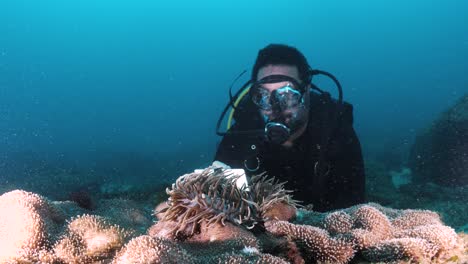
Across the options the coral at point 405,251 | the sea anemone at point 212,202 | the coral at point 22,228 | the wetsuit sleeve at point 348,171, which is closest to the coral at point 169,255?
the sea anemone at point 212,202

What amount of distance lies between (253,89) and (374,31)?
6310 inches

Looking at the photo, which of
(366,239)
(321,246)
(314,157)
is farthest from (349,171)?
(321,246)

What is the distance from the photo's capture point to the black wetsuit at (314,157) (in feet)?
14.8

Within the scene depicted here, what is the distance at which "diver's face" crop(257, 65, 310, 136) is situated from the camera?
4.52 metres

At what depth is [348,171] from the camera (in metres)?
4.61

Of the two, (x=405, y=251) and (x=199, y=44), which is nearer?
(x=405, y=251)

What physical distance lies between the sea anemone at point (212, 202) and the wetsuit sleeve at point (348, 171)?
2255mm

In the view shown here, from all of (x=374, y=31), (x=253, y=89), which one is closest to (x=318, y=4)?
(x=374, y=31)

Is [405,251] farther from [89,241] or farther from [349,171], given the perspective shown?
[349,171]

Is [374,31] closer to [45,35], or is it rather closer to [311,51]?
[311,51]

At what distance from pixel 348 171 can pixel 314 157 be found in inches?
18.9

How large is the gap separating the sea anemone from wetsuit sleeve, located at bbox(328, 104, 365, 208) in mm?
2255

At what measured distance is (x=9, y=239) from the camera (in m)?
2.10

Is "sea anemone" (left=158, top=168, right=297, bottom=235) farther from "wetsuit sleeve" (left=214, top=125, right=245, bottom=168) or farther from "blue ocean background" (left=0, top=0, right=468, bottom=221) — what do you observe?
"blue ocean background" (left=0, top=0, right=468, bottom=221)
